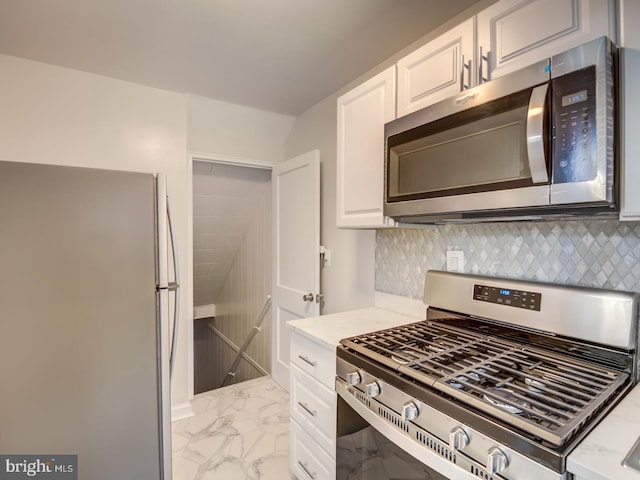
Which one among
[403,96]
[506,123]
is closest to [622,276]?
[506,123]

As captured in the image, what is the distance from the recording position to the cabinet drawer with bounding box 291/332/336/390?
1416mm

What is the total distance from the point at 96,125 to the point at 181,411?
7.03 feet

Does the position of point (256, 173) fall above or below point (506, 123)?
above

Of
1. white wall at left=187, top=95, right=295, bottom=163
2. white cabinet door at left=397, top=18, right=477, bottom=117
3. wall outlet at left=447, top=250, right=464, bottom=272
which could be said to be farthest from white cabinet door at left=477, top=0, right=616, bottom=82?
white wall at left=187, top=95, right=295, bottom=163

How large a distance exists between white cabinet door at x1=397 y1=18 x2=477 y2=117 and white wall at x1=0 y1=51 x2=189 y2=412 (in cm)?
180

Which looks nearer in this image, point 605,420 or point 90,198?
point 605,420

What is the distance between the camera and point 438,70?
4.30 ft

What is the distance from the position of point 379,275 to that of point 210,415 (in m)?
1.72

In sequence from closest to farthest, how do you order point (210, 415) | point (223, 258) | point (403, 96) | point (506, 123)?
point (506, 123)
point (403, 96)
point (210, 415)
point (223, 258)

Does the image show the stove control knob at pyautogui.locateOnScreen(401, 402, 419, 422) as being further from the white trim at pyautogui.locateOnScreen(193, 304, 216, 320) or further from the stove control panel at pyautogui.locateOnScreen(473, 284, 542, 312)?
the white trim at pyautogui.locateOnScreen(193, 304, 216, 320)

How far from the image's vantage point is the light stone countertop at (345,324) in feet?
4.94

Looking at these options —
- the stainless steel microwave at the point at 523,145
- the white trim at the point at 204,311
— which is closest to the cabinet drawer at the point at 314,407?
the stainless steel microwave at the point at 523,145

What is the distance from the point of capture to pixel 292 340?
173 cm

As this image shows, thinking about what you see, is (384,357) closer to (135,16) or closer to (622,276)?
(622,276)
